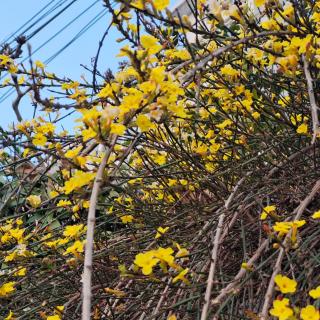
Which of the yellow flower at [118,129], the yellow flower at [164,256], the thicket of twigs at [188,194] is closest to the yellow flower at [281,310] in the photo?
the thicket of twigs at [188,194]

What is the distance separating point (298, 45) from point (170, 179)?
797 mm

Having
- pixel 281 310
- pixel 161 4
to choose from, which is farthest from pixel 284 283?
pixel 161 4

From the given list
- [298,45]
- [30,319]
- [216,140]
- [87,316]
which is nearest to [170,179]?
[216,140]

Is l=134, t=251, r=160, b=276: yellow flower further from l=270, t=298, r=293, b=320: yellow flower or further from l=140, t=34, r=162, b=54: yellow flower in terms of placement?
l=140, t=34, r=162, b=54: yellow flower

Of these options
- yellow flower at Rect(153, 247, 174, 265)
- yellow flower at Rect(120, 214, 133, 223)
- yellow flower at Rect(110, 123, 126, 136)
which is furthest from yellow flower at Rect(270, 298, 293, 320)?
yellow flower at Rect(120, 214, 133, 223)

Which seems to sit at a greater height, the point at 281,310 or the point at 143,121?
the point at 143,121

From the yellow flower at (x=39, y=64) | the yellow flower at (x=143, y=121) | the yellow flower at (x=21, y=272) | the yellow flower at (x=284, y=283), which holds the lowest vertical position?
the yellow flower at (x=284, y=283)

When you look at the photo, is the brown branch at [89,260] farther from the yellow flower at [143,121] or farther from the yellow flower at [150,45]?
the yellow flower at [150,45]

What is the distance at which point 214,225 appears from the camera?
162 centimetres

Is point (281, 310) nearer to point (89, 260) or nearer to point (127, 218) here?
point (89, 260)

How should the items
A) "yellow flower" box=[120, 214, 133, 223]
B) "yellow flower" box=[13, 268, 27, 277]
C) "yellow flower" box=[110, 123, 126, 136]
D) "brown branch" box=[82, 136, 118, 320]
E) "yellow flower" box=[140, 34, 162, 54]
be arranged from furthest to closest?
1. "yellow flower" box=[120, 214, 133, 223]
2. "yellow flower" box=[13, 268, 27, 277]
3. "yellow flower" box=[140, 34, 162, 54]
4. "yellow flower" box=[110, 123, 126, 136]
5. "brown branch" box=[82, 136, 118, 320]

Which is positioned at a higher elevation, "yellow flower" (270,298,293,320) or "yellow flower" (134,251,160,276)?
"yellow flower" (134,251,160,276)

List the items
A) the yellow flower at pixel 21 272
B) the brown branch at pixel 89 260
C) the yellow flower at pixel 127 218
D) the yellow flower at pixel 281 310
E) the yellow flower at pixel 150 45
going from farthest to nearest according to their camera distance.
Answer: the yellow flower at pixel 127 218
the yellow flower at pixel 21 272
the yellow flower at pixel 150 45
the yellow flower at pixel 281 310
the brown branch at pixel 89 260

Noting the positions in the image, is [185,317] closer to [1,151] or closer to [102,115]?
[102,115]
